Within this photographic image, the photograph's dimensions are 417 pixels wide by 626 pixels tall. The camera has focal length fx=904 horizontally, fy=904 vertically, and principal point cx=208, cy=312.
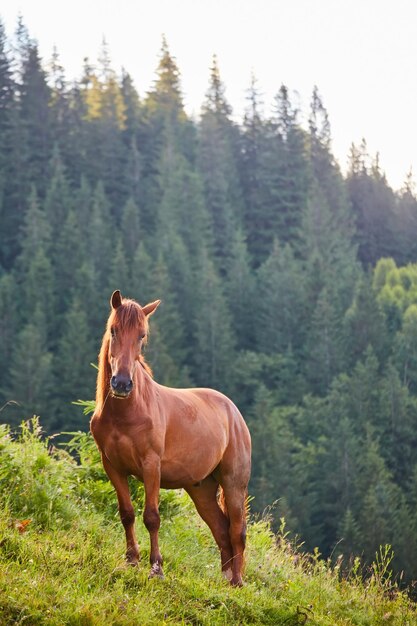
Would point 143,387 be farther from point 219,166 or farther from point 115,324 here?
point 219,166

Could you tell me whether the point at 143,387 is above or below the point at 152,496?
above

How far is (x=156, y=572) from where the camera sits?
648cm

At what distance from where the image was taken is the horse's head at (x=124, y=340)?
6121 millimetres

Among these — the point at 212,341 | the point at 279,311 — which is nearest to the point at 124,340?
the point at 212,341

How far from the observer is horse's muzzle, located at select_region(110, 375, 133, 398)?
6082 mm

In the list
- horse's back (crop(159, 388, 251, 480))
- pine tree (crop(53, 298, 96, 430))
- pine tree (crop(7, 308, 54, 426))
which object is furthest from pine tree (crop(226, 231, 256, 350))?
horse's back (crop(159, 388, 251, 480))

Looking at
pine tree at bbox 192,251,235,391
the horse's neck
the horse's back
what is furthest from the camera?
pine tree at bbox 192,251,235,391

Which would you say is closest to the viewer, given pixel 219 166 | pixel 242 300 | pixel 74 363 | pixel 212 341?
pixel 74 363

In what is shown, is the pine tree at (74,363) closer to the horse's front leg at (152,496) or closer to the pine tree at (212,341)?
the pine tree at (212,341)

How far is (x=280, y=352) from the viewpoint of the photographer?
8188 centimetres

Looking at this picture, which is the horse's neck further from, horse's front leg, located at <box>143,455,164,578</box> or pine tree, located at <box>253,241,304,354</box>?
pine tree, located at <box>253,241,304,354</box>

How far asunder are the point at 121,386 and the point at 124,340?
0.41 meters

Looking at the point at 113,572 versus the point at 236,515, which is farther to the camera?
the point at 236,515

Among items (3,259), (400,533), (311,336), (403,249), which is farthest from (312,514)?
(403,249)
